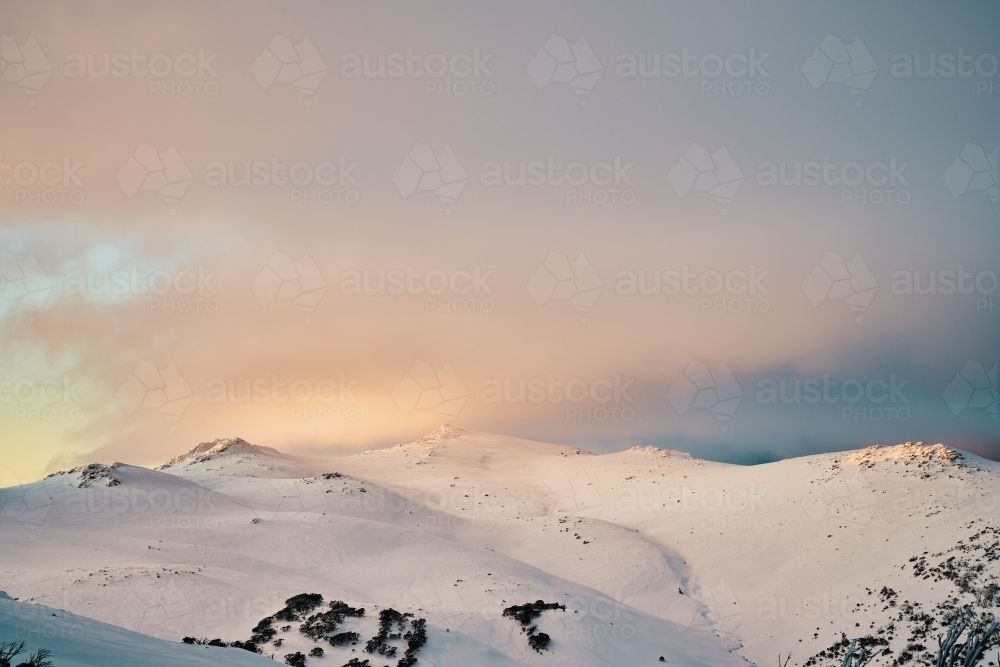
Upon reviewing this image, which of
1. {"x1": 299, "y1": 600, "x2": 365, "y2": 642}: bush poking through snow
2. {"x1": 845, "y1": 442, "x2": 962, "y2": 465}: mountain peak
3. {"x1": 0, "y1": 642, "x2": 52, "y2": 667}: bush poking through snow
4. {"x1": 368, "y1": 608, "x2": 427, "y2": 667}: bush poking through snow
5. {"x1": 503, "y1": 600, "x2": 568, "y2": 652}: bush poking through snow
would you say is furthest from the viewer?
{"x1": 845, "y1": 442, "x2": 962, "y2": 465}: mountain peak

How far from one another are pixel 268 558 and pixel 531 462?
176 ft

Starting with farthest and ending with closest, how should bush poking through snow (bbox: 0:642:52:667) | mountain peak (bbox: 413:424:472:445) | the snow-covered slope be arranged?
1. mountain peak (bbox: 413:424:472:445)
2. the snow-covered slope
3. bush poking through snow (bbox: 0:642:52:667)

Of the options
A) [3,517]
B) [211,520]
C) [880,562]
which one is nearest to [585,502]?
[880,562]

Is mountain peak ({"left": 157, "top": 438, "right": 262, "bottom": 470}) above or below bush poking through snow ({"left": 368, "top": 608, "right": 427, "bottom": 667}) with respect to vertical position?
above

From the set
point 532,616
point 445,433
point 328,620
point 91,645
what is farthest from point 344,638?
point 445,433

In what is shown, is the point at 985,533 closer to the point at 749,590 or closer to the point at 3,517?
the point at 749,590

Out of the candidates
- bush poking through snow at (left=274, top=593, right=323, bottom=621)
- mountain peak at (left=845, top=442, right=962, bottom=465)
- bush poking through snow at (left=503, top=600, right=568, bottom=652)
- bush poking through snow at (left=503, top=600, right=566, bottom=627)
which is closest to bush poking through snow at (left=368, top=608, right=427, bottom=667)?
bush poking through snow at (left=274, top=593, right=323, bottom=621)

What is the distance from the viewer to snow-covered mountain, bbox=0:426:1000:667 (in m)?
27.8

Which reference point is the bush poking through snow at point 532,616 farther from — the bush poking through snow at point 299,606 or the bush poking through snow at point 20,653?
the bush poking through snow at point 20,653

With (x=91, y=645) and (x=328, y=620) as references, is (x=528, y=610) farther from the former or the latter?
(x=91, y=645)

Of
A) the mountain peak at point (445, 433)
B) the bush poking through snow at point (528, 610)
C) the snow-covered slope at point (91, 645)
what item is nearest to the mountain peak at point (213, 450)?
the mountain peak at point (445, 433)

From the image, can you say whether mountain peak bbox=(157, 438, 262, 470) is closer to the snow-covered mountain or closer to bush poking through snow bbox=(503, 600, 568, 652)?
the snow-covered mountain

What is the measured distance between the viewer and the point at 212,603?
28688mm

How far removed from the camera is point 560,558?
44.9m
